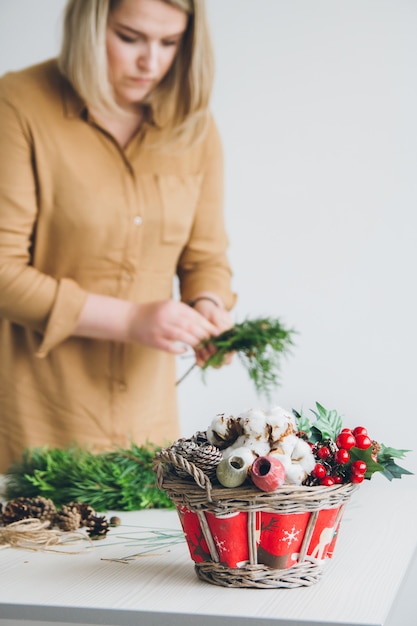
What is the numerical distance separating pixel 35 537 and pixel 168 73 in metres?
1.09

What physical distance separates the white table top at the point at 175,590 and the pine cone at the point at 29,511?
0.09 meters

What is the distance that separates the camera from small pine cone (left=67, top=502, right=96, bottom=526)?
3.52 feet

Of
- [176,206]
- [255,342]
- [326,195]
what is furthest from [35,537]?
[326,195]

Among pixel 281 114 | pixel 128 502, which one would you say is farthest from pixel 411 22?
pixel 128 502

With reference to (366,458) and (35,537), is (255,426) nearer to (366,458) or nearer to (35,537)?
(366,458)

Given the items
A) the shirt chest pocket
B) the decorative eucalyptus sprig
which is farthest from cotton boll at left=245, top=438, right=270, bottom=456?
the shirt chest pocket

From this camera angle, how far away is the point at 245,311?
258 cm

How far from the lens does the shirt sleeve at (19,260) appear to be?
1.60 metres

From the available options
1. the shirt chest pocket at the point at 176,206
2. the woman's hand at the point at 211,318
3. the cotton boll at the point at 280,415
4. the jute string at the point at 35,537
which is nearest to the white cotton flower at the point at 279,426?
the cotton boll at the point at 280,415

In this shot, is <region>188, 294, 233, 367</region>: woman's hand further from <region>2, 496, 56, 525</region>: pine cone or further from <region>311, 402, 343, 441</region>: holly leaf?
<region>311, 402, 343, 441</region>: holly leaf

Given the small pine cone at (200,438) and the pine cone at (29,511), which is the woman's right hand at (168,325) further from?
the small pine cone at (200,438)

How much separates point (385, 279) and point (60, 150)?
3.72ft

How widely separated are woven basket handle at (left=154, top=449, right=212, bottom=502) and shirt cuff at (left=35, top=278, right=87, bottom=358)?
0.80 meters

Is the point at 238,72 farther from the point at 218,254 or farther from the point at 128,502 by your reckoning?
the point at 128,502
